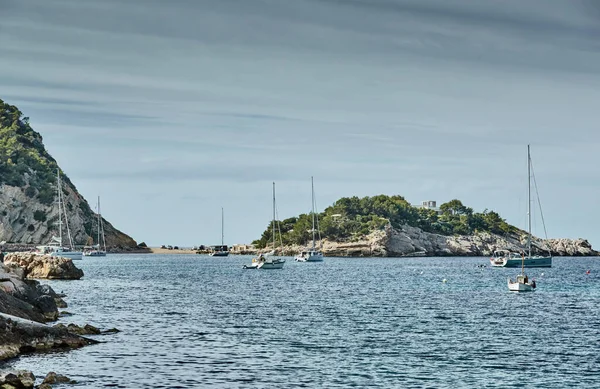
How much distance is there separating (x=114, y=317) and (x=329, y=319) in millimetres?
16868

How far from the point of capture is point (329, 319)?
60750 mm

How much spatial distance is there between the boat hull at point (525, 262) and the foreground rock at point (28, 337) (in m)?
137

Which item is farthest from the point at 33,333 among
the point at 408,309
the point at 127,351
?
the point at 408,309

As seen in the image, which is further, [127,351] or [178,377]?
[127,351]

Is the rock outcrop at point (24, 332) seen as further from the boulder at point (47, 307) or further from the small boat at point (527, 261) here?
the small boat at point (527, 261)

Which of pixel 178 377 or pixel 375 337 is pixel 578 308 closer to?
pixel 375 337

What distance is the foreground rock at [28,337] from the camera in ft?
124

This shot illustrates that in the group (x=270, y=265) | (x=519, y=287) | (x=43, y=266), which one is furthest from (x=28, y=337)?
(x=270, y=265)

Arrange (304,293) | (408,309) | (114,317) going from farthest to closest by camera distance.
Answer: (304,293) → (408,309) → (114,317)

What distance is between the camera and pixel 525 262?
541 ft

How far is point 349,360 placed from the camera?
40531mm

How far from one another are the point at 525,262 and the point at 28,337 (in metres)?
141

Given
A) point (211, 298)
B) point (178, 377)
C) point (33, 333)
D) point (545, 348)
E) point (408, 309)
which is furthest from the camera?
point (211, 298)

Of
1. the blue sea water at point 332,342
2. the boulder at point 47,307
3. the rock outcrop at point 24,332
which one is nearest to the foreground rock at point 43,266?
the blue sea water at point 332,342
